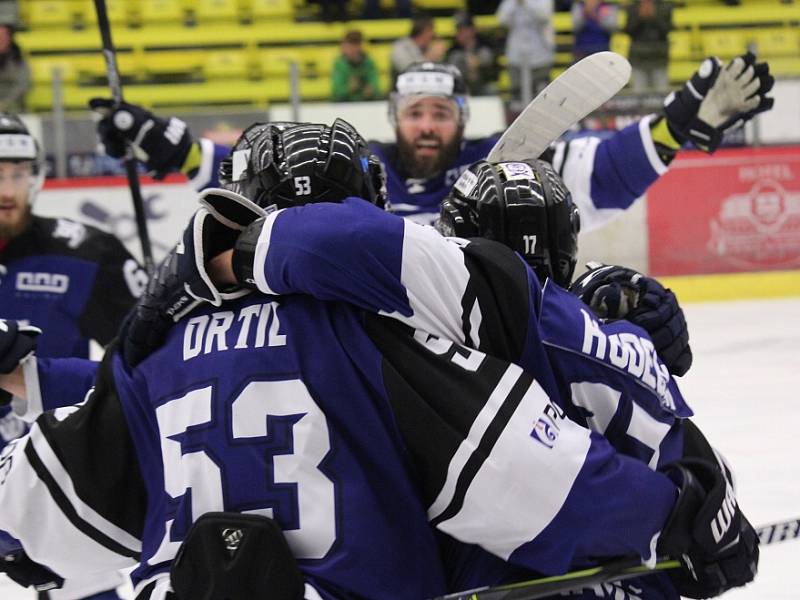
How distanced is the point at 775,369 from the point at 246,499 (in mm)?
4046

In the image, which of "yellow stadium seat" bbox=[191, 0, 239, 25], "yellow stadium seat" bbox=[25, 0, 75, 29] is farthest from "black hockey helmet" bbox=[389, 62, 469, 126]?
"yellow stadium seat" bbox=[25, 0, 75, 29]

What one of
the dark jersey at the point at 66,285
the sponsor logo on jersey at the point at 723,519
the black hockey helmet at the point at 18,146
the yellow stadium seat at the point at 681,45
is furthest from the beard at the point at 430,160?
the yellow stadium seat at the point at 681,45

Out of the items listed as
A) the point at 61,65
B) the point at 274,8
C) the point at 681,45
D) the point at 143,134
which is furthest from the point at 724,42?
the point at 143,134

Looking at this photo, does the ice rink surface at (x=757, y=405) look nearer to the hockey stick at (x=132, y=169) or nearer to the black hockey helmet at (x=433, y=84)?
the hockey stick at (x=132, y=169)

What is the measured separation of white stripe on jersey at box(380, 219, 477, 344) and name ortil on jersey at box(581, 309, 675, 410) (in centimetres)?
16

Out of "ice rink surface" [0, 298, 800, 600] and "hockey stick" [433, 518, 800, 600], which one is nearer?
"hockey stick" [433, 518, 800, 600]

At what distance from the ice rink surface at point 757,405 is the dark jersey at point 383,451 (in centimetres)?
150

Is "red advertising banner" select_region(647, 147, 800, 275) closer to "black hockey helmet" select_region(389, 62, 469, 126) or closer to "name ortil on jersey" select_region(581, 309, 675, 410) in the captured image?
"black hockey helmet" select_region(389, 62, 469, 126)

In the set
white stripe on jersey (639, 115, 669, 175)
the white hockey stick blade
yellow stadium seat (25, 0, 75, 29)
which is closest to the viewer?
the white hockey stick blade

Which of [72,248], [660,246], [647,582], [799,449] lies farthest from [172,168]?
[660,246]

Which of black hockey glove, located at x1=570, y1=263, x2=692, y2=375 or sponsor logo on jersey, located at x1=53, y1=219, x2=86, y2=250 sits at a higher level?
black hockey glove, located at x1=570, y1=263, x2=692, y2=375

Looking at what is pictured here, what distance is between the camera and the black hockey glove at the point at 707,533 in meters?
1.41

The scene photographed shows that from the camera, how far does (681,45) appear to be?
30.3ft

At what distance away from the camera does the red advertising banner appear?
23.5 feet
